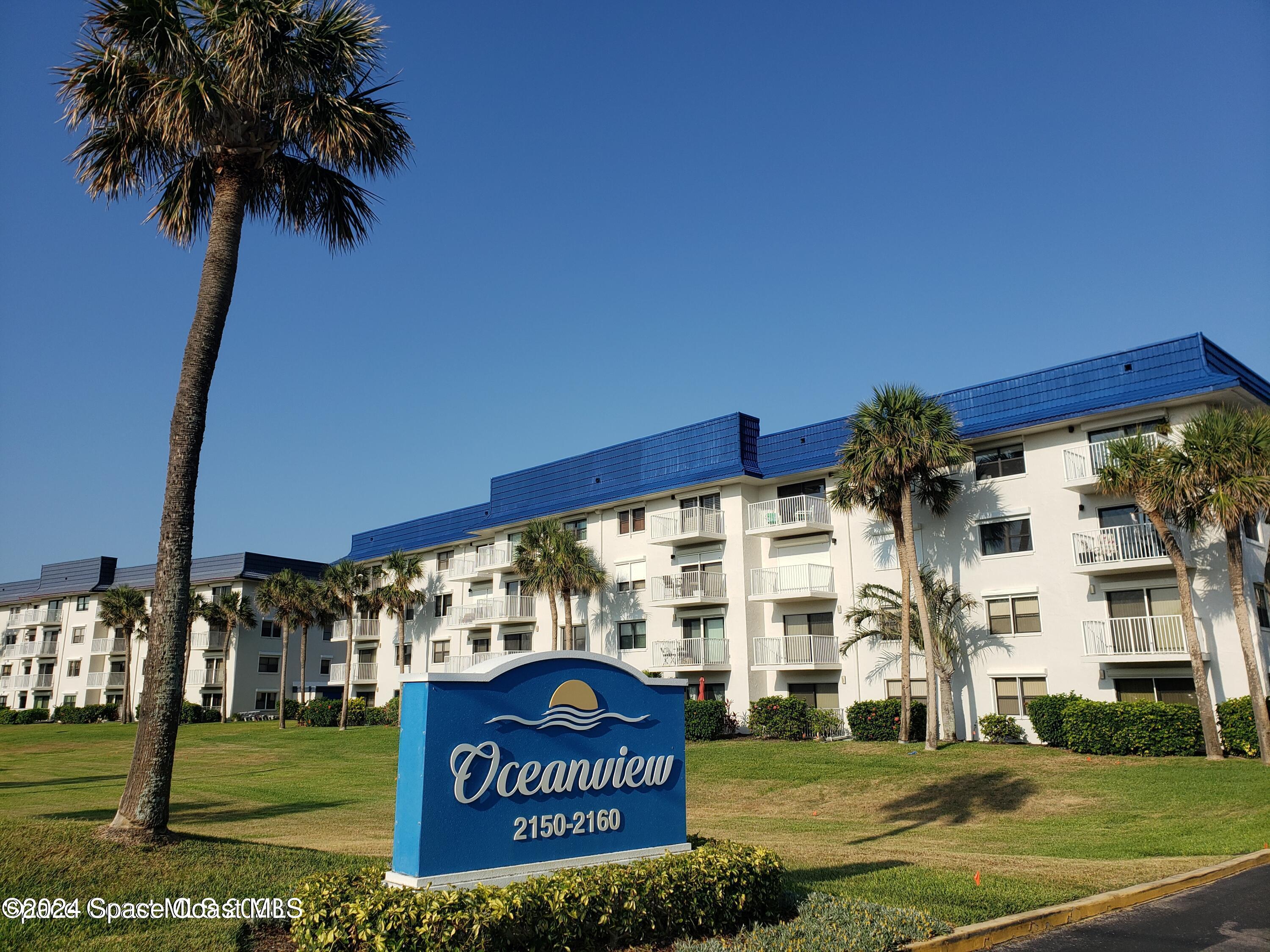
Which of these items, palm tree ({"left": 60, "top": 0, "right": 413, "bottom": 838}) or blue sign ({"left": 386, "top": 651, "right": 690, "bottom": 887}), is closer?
blue sign ({"left": 386, "top": 651, "right": 690, "bottom": 887})

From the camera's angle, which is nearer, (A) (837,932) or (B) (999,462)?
(A) (837,932)

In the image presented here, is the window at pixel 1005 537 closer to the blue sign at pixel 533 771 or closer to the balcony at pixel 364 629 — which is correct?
the blue sign at pixel 533 771

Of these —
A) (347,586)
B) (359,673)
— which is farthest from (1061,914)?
(359,673)

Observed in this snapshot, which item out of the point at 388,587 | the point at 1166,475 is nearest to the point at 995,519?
the point at 1166,475

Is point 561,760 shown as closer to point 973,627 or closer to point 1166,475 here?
point 1166,475

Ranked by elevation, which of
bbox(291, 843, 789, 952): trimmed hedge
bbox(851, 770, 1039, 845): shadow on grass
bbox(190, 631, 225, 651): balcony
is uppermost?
bbox(190, 631, 225, 651): balcony

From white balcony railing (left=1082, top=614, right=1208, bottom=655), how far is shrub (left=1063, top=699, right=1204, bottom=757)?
58.4 inches

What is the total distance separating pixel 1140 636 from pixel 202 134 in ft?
87.9

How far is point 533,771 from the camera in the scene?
7.88 m

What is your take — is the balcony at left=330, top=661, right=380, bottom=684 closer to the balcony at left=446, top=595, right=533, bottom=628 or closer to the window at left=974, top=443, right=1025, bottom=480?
the balcony at left=446, top=595, right=533, bottom=628

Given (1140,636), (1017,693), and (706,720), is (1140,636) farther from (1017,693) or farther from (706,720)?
(706,720)

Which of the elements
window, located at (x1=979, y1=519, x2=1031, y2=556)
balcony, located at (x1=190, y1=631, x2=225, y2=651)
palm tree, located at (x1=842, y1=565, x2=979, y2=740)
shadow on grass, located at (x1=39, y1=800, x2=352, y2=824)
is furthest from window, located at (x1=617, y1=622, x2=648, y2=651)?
balcony, located at (x1=190, y1=631, x2=225, y2=651)

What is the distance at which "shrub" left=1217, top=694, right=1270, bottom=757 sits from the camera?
2422 cm

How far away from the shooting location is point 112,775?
29.9 metres
